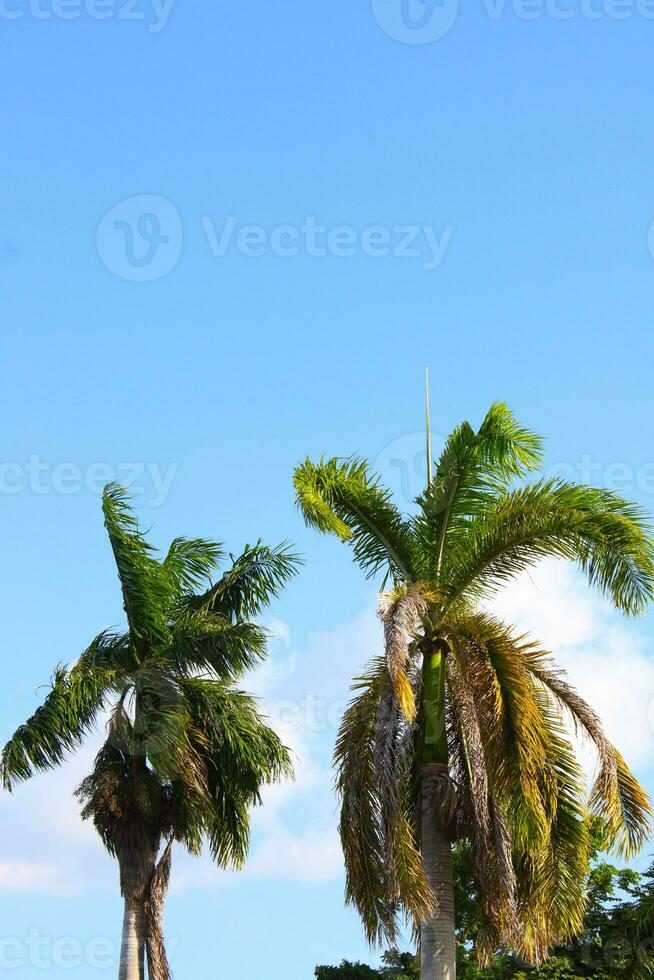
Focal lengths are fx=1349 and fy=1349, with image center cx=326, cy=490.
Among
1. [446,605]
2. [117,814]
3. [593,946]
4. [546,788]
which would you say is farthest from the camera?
[593,946]

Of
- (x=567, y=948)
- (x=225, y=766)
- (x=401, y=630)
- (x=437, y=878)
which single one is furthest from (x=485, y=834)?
(x=567, y=948)

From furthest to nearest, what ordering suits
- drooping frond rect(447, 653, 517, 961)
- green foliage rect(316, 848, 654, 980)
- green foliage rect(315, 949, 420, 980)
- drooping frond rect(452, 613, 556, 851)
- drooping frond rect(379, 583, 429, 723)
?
green foliage rect(315, 949, 420, 980) → green foliage rect(316, 848, 654, 980) → drooping frond rect(447, 653, 517, 961) → drooping frond rect(452, 613, 556, 851) → drooping frond rect(379, 583, 429, 723)

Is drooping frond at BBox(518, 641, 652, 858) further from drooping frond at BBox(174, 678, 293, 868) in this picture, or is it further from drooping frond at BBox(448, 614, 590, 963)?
drooping frond at BBox(174, 678, 293, 868)

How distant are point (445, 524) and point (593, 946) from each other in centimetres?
1447

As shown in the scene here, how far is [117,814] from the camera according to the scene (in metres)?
21.7

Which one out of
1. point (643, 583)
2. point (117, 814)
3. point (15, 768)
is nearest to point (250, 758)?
point (117, 814)

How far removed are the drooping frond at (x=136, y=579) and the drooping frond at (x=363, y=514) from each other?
5045 mm

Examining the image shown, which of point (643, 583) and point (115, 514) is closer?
point (643, 583)

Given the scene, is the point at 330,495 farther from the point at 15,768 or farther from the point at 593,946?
the point at 593,946

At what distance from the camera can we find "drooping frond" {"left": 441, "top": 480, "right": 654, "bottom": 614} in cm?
1755

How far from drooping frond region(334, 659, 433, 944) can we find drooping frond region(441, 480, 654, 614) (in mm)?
1945

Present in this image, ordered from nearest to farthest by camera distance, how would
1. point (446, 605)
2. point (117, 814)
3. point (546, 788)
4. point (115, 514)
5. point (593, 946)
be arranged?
point (546, 788) < point (446, 605) < point (117, 814) < point (115, 514) < point (593, 946)

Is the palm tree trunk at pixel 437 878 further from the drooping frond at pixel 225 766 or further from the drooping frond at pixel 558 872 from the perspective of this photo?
the drooping frond at pixel 225 766

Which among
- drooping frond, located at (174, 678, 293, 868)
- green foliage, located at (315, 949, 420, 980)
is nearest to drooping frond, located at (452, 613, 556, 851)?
drooping frond, located at (174, 678, 293, 868)
